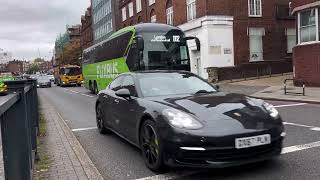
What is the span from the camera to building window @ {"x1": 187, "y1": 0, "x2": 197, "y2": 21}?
3367 centimetres

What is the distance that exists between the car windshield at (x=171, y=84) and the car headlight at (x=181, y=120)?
1143 millimetres

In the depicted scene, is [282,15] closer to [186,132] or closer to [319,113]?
[319,113]

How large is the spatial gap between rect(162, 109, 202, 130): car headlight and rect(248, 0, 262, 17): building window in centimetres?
2939

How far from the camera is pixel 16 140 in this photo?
379 cm

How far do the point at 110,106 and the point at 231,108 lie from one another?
3.39 m

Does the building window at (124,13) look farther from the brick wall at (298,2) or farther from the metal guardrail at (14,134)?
the metal guardrail at (14,134)

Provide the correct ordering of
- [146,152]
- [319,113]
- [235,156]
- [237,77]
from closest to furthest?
[235,156], [146,152], [319,113], [237,77]

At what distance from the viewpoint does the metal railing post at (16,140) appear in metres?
3.51

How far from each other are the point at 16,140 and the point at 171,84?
377 cm

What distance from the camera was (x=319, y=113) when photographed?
12.1 m

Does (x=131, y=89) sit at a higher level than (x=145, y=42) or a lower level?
lower

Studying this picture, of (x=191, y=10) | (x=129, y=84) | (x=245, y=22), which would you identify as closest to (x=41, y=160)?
(x=129, y=84)

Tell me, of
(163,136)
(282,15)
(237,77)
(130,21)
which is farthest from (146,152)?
(130,21)

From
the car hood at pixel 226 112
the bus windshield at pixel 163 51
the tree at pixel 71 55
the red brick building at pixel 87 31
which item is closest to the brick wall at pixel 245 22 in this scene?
the bus windshield at pixel 163 51
